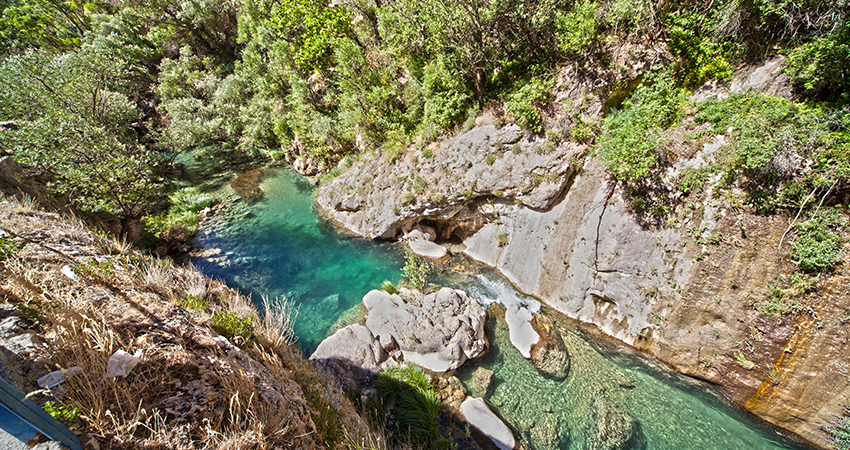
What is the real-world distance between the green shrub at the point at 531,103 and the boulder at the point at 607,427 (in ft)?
27.0

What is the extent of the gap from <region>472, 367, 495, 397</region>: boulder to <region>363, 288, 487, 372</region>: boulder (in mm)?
454

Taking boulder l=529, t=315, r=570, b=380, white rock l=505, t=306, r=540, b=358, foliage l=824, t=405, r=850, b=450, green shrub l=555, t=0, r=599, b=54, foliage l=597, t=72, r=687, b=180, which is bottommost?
foliage l=824, t=405, r=850, b=450

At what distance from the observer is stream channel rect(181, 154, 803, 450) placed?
682cm

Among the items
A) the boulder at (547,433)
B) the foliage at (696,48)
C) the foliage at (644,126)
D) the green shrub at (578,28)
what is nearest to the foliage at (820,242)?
the foliage at (644,126)

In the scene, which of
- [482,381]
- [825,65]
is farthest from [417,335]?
[825,65]

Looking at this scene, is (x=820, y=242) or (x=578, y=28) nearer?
(x=820, y=242)

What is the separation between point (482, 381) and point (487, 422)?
1093 mm

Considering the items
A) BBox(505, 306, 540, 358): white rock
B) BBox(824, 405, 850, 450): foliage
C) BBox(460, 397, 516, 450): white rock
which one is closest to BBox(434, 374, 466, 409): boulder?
BBox(460, 397, 516, 450): white rock

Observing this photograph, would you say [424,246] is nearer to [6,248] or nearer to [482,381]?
[482,381]

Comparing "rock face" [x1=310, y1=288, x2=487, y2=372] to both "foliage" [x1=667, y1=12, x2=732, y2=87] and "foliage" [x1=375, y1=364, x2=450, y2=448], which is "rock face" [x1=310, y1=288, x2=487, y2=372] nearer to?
"foliage" [x1=375, y1=364, x2=450, y2=448]

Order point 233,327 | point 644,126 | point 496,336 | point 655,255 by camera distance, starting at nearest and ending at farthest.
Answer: point 233,327 < point 644,126 < point 655,255 < point 496,336

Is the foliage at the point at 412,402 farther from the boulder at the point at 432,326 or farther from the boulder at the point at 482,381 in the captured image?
the boulder at the point at 482,381

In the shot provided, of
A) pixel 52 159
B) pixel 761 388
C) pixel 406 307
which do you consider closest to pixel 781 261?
pixel 761 388

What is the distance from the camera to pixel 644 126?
8023mm
